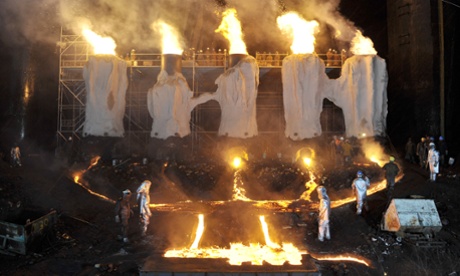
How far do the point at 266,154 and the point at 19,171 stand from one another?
11.7m

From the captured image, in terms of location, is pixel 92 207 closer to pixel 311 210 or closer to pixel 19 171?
pixel 19 171

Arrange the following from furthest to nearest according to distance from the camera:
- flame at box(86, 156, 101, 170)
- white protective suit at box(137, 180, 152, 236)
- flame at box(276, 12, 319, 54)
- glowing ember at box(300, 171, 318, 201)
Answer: flame at box(276, 12, 319, 54) < flame at box(86, 156, 101, 170) < glowing ember at box(300, 171, 318, 201) < white protective suit at box(137, 180, 152, 236)

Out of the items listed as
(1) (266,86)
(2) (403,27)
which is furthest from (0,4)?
(2) (403,27)

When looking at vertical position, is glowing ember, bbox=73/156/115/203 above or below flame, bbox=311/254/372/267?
above

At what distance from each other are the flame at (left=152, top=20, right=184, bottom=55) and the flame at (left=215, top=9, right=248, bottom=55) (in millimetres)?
2878

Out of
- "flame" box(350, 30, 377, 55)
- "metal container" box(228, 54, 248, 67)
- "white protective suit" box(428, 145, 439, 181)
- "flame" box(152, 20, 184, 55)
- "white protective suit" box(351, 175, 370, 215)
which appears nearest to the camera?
"white protective suit" box(351, 175, 370, 215)

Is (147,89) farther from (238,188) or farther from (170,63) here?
(238,188)

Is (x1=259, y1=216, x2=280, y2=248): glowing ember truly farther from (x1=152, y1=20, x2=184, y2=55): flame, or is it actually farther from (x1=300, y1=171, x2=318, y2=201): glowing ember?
(x1=152, y1=20, x2=184, y2=55): flame

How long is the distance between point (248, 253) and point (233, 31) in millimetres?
15522

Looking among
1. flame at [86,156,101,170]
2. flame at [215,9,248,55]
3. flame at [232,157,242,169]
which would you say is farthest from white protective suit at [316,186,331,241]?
flame at [215,9,248,55]

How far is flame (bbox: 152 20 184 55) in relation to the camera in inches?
873

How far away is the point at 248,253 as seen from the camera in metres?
10.1

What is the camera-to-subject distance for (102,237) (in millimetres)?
11508

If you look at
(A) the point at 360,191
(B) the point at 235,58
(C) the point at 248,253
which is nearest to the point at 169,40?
(B) the point at 235,58
